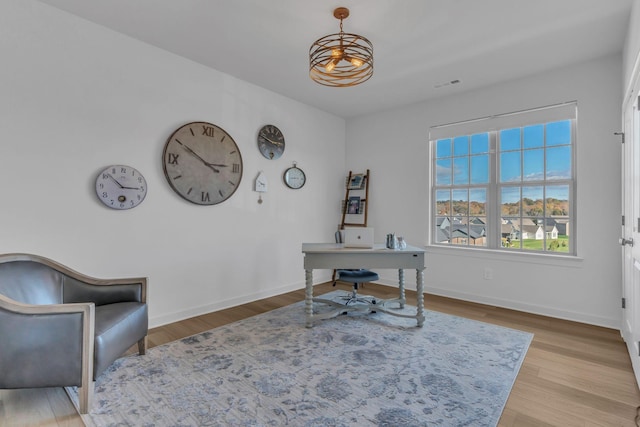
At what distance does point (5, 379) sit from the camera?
1739 mm

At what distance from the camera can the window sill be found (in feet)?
11.0

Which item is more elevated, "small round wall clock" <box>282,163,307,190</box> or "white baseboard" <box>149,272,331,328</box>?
"small round wall clock" <box>282,163,307,190</box>

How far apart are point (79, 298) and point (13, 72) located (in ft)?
5.73

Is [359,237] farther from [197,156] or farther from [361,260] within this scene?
[197,156]

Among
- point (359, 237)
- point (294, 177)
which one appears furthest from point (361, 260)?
point (294, 177)

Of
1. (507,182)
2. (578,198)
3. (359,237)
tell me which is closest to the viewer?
(359,237)

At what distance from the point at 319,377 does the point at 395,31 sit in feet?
9.32

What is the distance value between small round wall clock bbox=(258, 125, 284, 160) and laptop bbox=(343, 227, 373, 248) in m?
1.63

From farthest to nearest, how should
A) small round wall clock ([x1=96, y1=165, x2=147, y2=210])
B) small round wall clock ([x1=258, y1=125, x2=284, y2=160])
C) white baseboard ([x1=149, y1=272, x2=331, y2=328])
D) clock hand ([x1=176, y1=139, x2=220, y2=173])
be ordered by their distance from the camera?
small round wall clock ([x1=258, y1=125, x2=284, y2=160])
clock hand ([x1=176, y1=139, x2=220, y2=173])
white baseboard ([x1=149, y1=272, x2=331, y2=328])
small round wall clock ([x1=96, y1=165, x2=147, y2=210])

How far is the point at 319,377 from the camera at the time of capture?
7.15 feet

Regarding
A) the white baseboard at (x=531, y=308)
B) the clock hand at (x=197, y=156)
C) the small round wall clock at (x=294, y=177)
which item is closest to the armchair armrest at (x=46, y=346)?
the clock hand at (x=197, y=156)

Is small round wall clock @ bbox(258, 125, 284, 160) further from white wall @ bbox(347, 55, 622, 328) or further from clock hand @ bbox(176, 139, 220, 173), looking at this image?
white wall @ bbox(347, 55, 622, 328)

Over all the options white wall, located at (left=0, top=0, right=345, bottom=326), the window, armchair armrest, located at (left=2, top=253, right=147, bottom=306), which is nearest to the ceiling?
white wall, located at (left=0, top=0, right=345, bottom=326)

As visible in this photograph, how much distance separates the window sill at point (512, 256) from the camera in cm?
336
